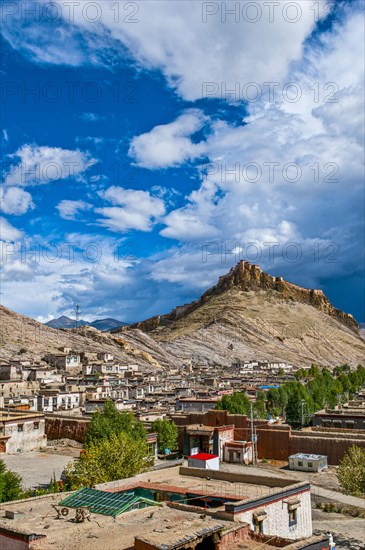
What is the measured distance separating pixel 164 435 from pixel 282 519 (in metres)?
25.5

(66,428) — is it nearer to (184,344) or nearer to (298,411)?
(298,411)

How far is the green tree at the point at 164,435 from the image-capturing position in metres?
42.9

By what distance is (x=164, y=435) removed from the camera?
141 feet

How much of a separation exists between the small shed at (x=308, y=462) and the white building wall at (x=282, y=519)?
66.3 ft

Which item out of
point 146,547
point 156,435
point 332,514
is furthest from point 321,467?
point 146,547

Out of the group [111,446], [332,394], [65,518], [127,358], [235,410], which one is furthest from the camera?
[127,358]

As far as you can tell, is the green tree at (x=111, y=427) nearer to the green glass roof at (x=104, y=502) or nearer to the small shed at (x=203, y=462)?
the small shed at (x=203, y=462)

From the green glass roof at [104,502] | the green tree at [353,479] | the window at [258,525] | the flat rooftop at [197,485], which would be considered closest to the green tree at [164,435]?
the green tree at [353,479]

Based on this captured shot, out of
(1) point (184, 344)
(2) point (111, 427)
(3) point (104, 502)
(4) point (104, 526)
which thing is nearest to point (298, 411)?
(2) point (111, 427)

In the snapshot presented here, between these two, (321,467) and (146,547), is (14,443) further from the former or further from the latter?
(146,547)

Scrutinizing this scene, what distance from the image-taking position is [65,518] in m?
14.9

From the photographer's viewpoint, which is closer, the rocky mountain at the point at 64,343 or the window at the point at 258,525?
the window at the point at 258,525

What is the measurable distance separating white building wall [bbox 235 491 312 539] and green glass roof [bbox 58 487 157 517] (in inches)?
117

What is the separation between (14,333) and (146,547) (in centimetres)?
11683
